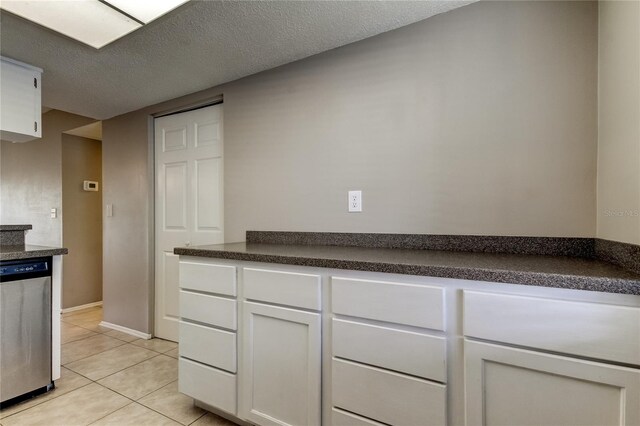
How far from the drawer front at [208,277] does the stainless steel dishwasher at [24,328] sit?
39.2 inches

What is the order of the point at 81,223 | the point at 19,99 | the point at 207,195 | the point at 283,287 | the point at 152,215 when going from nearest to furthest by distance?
the point at 283,287 → the point at 19,99 → the point at 207,195 → the point at 152,215 → the point at 81,223

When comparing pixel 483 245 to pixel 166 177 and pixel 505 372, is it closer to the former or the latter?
pixel 505 372

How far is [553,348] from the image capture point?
3.05ft

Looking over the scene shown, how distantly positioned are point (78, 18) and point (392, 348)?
2.13m

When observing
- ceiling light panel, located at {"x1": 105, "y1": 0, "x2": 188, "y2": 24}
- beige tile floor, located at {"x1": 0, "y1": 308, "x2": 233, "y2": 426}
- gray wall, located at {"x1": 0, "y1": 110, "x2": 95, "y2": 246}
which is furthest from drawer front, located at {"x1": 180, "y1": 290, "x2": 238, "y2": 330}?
gray wall, located at {"x1": 0, "y1": 110, "x2": 95, "y2": 246}

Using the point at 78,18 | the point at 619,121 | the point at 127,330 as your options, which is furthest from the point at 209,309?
the point at 127,330

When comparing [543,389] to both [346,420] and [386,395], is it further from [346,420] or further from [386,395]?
[346,420]

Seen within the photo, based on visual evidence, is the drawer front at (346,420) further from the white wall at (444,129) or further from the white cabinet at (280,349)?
the white wall at (444,129)

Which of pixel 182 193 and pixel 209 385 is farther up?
pixel 182 193

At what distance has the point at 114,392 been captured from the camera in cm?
197

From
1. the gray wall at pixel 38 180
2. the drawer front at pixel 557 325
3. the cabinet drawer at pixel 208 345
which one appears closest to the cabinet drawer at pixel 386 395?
the drawer front at pixel 557 325

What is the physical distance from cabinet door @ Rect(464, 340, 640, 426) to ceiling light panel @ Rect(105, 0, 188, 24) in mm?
1886

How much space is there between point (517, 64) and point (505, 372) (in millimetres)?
1345

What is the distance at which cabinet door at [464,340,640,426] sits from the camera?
0.87 m
